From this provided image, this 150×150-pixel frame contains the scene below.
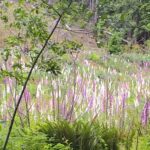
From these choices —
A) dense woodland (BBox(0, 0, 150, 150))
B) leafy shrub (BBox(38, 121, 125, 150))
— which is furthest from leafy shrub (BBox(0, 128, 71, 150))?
leafy shrub (BBox(38, 121, 125, 150))

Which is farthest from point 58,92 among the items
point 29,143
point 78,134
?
point 29,143

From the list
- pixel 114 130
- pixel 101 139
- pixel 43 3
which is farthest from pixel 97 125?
pixel 43 3

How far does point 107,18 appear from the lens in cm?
349

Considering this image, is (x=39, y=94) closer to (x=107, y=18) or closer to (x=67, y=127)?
(x=67, y=127)

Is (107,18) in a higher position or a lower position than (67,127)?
higher

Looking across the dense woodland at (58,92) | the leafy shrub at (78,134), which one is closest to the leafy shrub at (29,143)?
the dense woodland at (58,92)

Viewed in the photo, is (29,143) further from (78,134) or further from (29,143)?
(78,134)

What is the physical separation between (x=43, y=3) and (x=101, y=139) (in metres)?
1.41

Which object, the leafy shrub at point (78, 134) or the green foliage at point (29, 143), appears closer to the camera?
the green foliage at point (29, 143)

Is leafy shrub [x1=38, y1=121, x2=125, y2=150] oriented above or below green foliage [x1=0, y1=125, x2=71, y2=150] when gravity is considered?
below

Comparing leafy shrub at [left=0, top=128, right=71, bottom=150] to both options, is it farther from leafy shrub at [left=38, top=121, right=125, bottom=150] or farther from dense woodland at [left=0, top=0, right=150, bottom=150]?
leafy shrub at [left=38, top=121, right=125, bottom=150]

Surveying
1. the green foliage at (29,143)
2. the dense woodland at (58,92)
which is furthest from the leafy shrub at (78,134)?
the green foliage at (29,143)

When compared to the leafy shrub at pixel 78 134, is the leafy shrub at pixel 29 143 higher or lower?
higher

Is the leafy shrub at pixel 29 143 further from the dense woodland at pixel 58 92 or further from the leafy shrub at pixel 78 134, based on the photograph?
the leafy shrub at pixel 78 134
